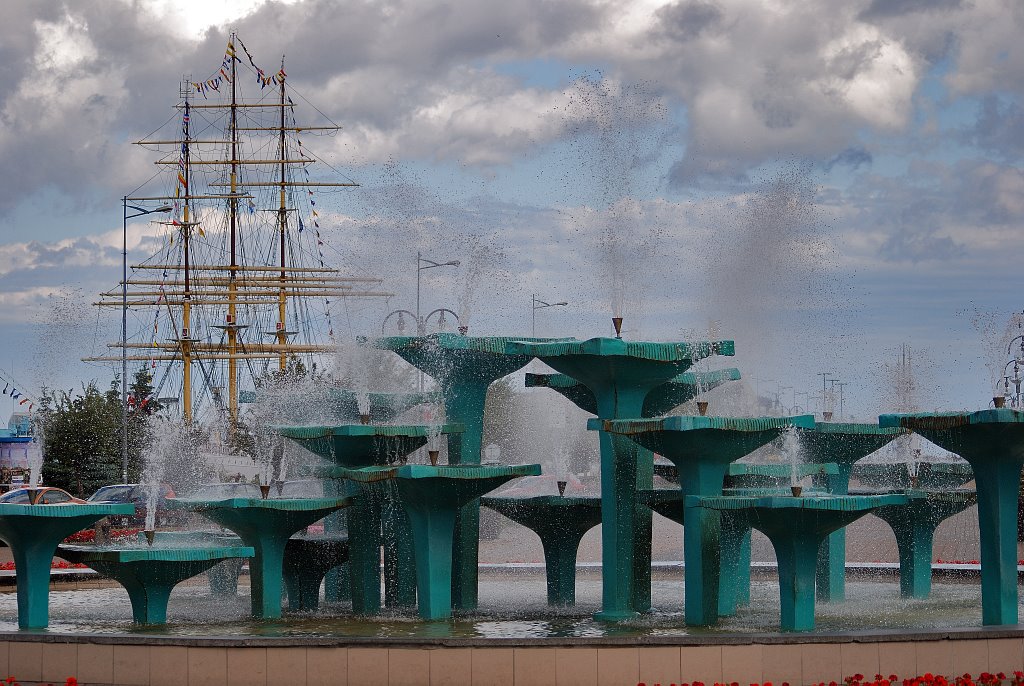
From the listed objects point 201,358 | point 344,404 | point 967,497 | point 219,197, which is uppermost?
point 219,197

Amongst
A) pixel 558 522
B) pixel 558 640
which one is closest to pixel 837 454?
pixel 558 522

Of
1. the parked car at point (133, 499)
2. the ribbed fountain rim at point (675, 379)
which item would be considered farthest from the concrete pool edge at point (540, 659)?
the parked car at point (133, 499)

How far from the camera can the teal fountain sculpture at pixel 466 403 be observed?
67.2 feet

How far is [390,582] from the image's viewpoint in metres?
21.2

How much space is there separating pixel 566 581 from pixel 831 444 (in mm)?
5095

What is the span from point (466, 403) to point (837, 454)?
669cm

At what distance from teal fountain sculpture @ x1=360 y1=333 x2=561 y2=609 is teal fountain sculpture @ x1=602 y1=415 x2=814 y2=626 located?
296cm

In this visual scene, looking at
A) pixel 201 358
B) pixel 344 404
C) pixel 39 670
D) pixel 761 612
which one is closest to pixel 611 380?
pixel 761 612

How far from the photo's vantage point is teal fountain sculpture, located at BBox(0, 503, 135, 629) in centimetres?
1777

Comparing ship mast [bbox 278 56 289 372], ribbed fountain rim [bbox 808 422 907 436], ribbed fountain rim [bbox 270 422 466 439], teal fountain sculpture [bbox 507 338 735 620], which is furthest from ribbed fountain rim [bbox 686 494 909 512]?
ship mast [bbox 278 56 289 372]

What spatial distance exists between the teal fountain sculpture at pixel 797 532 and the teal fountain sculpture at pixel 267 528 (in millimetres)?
6067

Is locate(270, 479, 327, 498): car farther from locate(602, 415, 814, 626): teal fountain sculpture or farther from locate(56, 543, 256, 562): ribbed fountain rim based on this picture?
locate(602, 415, 814, 626): teal fountain sculpture

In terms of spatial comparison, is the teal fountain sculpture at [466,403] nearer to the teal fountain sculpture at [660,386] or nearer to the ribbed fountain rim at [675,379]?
the ribbed fountain rim at [675,379]

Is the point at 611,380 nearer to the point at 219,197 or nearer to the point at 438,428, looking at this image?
the point at 438,428
